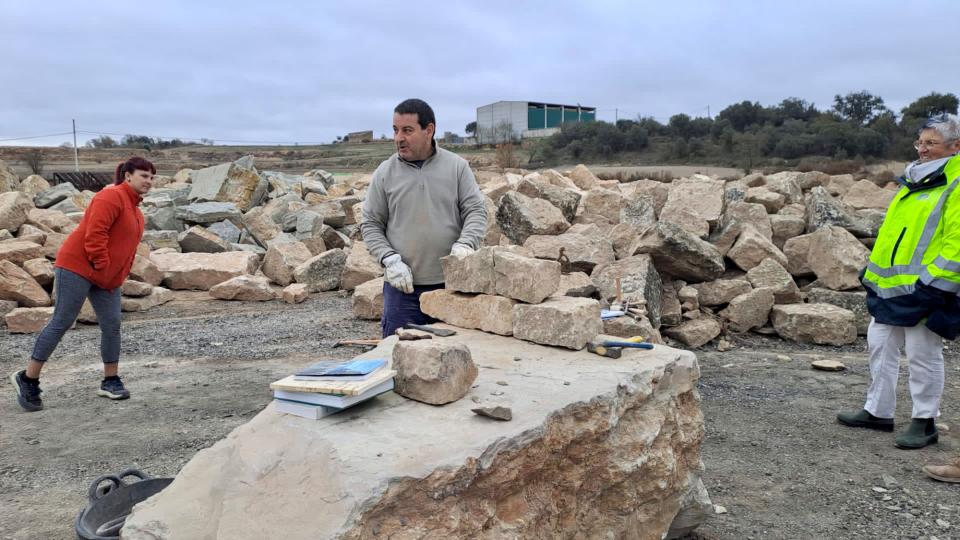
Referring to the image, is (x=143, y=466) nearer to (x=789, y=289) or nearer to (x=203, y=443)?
(x=203, y=443)

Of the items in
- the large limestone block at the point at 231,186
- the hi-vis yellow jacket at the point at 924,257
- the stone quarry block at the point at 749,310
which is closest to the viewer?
the hi-vis yellow jacket at the point at 924,257

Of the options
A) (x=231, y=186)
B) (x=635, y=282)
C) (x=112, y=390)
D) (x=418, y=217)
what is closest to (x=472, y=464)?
(x=418, y=217)

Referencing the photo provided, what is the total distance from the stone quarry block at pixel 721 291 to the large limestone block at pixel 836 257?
960 mm

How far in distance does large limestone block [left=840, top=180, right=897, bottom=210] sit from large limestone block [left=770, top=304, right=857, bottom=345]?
3.89m

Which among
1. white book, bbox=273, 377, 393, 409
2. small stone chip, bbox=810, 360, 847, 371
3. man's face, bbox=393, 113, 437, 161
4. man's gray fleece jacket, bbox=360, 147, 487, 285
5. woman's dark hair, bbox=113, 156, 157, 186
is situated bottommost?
small stone chip, bbox=810, 360, 847, 371

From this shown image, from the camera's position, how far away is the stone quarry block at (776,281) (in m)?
7.45

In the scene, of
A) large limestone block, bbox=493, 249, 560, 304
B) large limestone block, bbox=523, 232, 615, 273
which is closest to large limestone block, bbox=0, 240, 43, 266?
large limestone block, bbox=523, 232, 615, 273

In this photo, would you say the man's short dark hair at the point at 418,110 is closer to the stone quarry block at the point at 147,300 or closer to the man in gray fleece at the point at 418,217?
the man in gray fleece at the point at 418,217

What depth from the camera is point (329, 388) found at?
2471mm

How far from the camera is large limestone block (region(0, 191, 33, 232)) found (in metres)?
9.85

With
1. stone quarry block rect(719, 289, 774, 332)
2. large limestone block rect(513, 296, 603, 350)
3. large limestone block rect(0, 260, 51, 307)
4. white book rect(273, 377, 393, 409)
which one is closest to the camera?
white book rect(273, 377, 393, 409)

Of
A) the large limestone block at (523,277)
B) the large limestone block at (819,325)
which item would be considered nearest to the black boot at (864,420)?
the large limestone block at (819,325)

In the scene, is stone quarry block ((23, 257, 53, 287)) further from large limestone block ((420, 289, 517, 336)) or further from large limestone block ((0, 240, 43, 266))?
large limestone block ((420, 289, 517, 336))

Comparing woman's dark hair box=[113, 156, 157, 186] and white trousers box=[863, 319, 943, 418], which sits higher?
woman's dark hair box=[113, 156, 157, 186]
